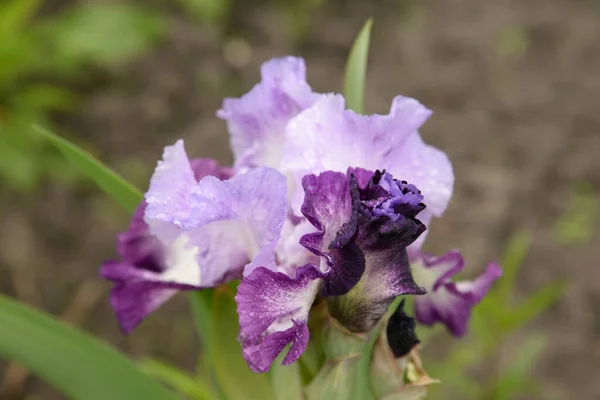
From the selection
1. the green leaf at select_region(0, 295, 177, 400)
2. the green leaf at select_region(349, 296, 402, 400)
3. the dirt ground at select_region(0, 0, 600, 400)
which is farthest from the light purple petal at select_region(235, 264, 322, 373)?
the dirt ground at select_region(0, 0, 600, 400)

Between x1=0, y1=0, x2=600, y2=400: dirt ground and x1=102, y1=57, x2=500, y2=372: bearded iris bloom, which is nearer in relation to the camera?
x1=102, y1=57, x2=500, y2=372: bearded iris bloom

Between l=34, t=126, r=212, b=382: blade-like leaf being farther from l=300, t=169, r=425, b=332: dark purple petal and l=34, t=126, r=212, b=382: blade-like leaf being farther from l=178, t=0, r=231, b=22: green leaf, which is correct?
l=178, t=0, r=231, b=22: green leaf

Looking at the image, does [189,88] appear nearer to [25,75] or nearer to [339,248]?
[25,75]

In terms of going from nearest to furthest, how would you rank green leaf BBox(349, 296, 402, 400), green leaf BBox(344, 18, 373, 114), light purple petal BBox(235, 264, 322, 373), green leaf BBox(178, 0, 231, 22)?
light purple petal BBox(235, 264, 322, 373) → green leaf BBox(349, 296, 402, 400) → green leaf BBox(344, 18, 373, 114) → green leaf BBox(178, 0, 231, 22)

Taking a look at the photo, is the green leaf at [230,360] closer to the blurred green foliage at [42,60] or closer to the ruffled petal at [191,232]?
the ruffled petal at [191,232]

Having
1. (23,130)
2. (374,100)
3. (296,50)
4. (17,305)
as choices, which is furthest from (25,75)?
(17,305)

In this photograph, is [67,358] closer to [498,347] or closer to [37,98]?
[498,347]
